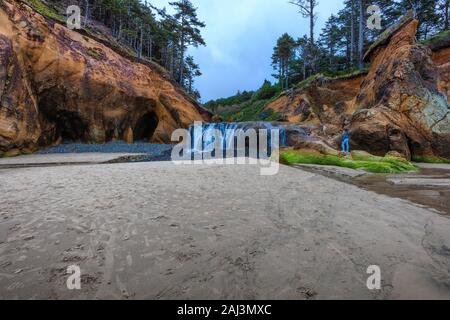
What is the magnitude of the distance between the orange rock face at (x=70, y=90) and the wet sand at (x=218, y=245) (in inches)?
402

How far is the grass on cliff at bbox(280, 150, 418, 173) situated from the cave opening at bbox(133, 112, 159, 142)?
51.5 feet

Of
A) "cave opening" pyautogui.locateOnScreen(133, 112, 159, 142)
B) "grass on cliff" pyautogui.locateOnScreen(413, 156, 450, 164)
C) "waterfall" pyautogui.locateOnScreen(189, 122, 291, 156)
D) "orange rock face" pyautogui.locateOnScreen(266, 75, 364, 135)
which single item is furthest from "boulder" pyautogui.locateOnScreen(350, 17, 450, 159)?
"cave opening" pyautogui.locateOnScreen(133, 112, 159, 142)

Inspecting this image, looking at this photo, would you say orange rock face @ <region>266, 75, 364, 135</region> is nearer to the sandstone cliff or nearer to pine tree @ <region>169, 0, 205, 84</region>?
the sandstone cliff

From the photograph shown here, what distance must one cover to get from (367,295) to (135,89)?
71.5 ft

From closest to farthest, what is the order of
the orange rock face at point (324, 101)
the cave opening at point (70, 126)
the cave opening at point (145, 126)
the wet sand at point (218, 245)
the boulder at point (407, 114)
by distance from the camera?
1. the wet sand at point (218, 245)
2. the boulder at point (407, 114)
3. the cave opening at point (70, 126)
4. the cave opening at point (145, 126)
5. the orange rock face at point (324, 101)

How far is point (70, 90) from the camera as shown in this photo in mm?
16625

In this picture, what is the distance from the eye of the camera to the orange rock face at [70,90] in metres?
12.6

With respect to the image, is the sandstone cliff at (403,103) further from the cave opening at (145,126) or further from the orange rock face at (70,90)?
the cave opening at (145,126)

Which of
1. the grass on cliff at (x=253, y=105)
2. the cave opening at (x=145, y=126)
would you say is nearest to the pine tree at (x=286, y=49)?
the grass on cliff at (x=253, y=105)

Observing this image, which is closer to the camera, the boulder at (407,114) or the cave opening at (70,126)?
the boulder at (407,114)

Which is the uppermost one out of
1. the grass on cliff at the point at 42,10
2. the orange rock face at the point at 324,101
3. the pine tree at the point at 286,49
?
the pine tree at the point at 286,49

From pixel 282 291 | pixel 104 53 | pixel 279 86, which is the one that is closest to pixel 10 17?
pixel 104 53
